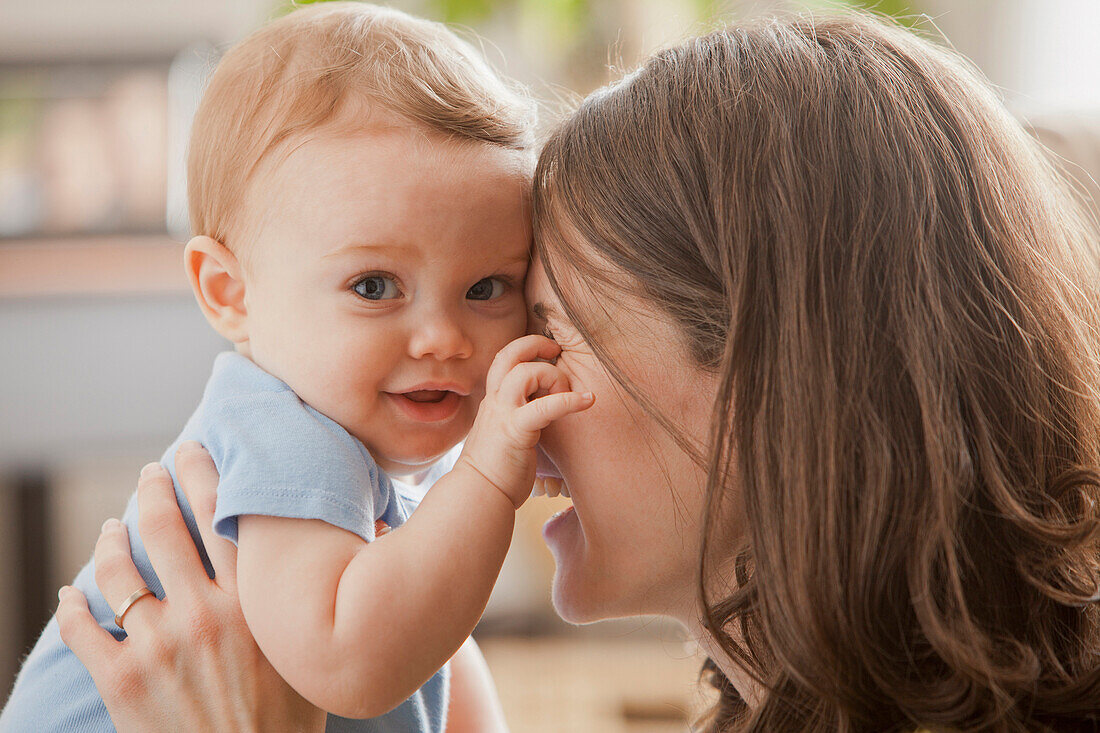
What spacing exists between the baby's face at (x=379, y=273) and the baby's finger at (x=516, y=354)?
0.15 feet

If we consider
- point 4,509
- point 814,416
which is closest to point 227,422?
point 814,416

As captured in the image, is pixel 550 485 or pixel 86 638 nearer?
pixel 86 638

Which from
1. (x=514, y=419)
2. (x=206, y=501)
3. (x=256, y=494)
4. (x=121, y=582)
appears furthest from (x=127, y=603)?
(x=514, y=419)

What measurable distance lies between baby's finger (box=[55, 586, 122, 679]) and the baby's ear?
350 mm

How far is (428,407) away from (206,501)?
0.26 meters

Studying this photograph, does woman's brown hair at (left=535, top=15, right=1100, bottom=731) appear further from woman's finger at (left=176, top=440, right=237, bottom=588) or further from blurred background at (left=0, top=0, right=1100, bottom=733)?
blurred background at (left=0, top=0, right=1100, bottom=733)

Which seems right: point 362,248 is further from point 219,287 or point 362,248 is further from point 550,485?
point 550,485

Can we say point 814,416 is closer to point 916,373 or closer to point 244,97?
point 916,373

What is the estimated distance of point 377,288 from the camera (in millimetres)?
1035

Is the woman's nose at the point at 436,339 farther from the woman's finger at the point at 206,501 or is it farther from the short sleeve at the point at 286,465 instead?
the woman's finger at the point at 206,501

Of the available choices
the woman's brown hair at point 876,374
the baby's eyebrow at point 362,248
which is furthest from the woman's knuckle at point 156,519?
the woman's brown hair at point 876,374

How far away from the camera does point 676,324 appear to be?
40.2 inches

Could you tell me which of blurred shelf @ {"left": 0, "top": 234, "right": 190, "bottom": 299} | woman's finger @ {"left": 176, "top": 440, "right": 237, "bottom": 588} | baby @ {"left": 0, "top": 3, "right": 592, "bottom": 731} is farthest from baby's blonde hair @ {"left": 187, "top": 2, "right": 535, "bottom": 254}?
blurred shelf @ {"left": 0, "top": 234, "right": 190, "bottom": 299}

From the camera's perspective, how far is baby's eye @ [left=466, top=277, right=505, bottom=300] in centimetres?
110
